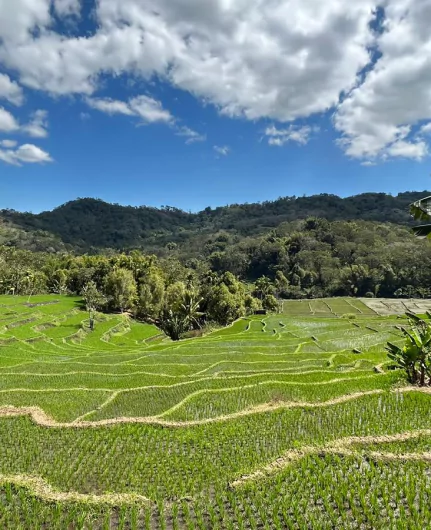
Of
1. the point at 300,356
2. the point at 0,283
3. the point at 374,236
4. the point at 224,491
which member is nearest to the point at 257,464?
the point at 224,491

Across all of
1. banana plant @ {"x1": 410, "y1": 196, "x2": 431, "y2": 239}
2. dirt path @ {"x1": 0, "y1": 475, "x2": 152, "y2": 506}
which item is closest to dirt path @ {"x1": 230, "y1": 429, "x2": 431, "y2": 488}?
dirt path @ {"x1": 0, "y1": 475, "x2": 152, "y2": 506}

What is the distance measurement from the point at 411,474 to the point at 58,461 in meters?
8.44

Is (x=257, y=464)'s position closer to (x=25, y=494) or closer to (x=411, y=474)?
(x=411, y=474)

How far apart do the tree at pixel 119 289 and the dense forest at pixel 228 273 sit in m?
0.17

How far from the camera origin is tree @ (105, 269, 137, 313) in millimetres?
62156

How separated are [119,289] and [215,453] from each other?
55679 millimetres

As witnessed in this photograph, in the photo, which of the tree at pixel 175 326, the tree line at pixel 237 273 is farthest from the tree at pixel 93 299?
the tree at pixel 175 326

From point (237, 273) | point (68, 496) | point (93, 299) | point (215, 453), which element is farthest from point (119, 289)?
point (237, 273)

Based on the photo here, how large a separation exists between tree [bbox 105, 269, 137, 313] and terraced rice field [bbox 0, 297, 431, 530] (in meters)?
41.3

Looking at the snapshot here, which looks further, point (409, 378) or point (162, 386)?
point (162, 386)

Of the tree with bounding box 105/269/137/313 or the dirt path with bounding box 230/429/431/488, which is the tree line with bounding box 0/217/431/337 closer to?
the tree with bounding box 105/269/137/313

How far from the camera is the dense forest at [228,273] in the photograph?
204 feet

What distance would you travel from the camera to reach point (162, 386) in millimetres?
17969

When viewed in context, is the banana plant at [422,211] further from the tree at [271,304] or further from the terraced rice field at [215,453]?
the tree at [271,304]
